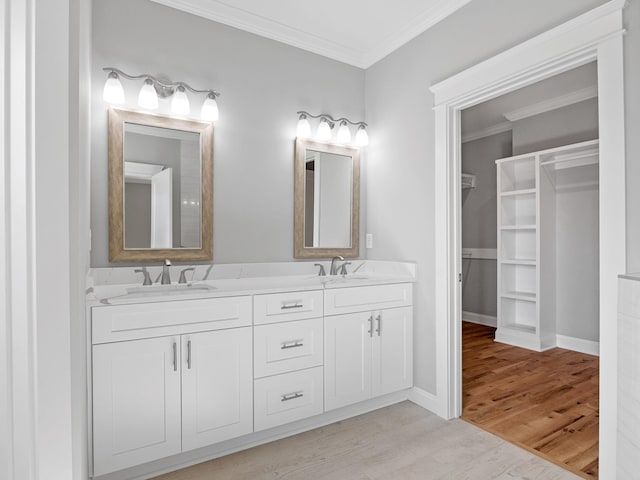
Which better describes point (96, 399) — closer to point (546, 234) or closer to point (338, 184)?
point (338, 184)

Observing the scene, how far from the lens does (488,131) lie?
488 cm

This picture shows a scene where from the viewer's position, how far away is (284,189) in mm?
2742

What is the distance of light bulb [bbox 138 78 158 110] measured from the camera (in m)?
2.19

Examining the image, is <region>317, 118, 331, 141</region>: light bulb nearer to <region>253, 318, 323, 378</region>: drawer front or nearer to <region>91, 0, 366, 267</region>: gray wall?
<region>91, 0, 366, 267</region>: gray wall

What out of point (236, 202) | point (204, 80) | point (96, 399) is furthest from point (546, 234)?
point (96, 399)

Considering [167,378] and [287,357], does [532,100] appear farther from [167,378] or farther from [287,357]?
[167,378]

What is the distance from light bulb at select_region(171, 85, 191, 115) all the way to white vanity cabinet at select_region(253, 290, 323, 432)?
4.13 ft

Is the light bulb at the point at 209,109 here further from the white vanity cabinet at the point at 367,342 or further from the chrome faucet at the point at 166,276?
the white vanity cabinet at the point at 367,342

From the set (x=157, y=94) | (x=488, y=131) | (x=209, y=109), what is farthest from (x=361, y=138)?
(x=488, y=131)

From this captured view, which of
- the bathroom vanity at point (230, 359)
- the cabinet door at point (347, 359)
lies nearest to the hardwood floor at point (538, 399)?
the bathroom vanity at point (230, 359)

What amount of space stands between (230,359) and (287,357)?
35cm

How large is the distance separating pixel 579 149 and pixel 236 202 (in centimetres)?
335

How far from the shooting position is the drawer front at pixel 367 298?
232 cm

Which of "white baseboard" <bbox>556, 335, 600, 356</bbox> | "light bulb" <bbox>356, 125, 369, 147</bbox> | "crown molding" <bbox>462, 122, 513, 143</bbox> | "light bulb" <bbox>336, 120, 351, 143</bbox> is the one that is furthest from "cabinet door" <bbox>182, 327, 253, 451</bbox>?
"crown molding" <bbox>462, 122, 513, 143</bbox>
